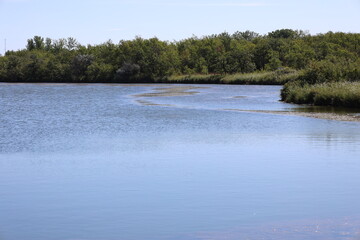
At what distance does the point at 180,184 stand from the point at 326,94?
26332mm

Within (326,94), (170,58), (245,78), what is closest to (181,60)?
(170,58)

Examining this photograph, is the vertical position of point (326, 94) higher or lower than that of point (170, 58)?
lower

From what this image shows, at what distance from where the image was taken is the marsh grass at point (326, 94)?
1390 inches

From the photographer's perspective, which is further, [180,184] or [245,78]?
[245,78]

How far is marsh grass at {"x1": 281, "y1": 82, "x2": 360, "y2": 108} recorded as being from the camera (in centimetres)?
3531

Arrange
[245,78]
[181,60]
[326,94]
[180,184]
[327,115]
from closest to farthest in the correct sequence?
[180,184], [327,115], [326,94], [245,78], [181,60]

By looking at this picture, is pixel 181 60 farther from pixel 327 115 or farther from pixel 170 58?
pixel 327 115

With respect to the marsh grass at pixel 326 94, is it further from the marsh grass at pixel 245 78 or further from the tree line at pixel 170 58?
the tree line at pixel 170 58

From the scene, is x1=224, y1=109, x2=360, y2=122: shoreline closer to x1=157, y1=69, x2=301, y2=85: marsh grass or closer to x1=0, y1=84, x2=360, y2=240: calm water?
x1=0, y1=84, x2=360, y2=240: calm water

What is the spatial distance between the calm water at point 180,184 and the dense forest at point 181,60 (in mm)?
64383

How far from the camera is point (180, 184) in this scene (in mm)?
12516

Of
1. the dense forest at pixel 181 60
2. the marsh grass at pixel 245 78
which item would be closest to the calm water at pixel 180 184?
the marsh grass at pixel 245 78

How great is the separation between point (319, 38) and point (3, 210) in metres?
104

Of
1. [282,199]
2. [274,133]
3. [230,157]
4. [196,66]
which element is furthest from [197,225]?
[196,66]
